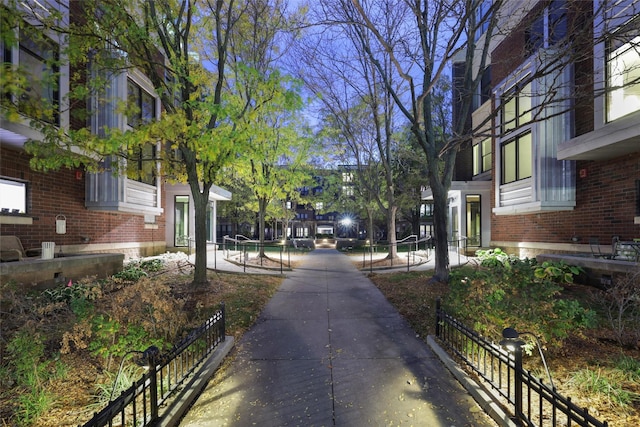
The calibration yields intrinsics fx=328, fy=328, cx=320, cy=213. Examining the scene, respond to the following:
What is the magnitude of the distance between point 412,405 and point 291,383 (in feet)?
4.81

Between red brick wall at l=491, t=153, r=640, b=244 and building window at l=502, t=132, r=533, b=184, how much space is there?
1.87 meters

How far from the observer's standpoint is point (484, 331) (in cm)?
473

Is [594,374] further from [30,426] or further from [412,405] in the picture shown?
[30,426]

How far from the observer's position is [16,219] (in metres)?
8.54

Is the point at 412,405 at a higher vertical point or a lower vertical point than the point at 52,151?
lower

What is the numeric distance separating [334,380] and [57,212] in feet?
34.1

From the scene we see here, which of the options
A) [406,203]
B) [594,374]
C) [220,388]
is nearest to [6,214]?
[220,388]

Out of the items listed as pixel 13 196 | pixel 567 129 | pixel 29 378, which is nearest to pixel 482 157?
pixel 567 129

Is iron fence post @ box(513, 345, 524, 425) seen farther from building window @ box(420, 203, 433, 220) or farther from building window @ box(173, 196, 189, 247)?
building window @ box(420, 203, 433, 220)

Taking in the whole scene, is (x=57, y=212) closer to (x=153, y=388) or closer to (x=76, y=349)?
(x=76, y=349)

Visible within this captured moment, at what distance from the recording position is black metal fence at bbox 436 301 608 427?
2.64m

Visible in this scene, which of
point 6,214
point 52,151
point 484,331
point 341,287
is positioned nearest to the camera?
point 484,331

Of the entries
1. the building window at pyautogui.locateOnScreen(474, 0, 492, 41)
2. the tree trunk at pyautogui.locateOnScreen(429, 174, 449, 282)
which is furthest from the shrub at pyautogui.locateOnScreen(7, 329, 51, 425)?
the building window at pyautogui.locateOnScreen(474, 0, 492, 41)

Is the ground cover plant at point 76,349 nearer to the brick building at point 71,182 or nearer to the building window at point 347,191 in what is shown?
the brick building at point 71,182
